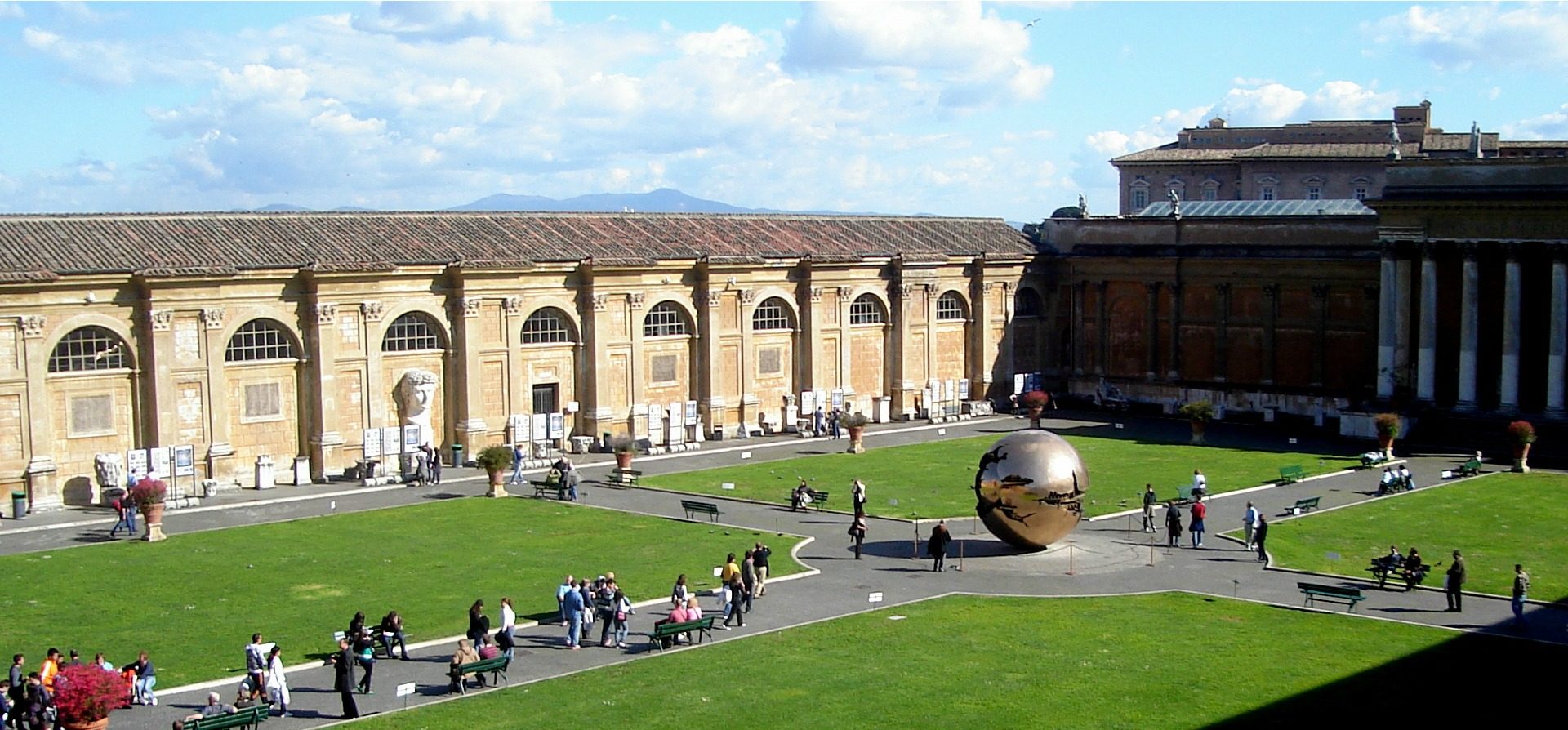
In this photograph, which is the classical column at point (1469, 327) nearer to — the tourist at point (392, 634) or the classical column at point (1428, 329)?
the classical column at point (1428, 329)

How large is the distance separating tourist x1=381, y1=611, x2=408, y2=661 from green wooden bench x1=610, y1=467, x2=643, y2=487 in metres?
23.3

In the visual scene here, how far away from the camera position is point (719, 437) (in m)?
69.3

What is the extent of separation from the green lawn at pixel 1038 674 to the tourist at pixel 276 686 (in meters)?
1.87

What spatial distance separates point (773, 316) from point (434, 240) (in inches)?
609

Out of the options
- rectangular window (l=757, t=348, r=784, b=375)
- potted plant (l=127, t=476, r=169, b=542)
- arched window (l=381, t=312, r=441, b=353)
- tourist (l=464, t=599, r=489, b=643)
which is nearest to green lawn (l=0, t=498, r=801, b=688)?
potted plant (l=127, t=476, r=169, b=542)

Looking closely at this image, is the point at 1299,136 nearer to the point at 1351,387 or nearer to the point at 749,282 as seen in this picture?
the point at 1351,387

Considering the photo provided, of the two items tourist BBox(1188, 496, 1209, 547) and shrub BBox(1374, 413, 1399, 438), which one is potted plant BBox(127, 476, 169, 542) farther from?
shrub BBox(1374, 413, 1399, 438)

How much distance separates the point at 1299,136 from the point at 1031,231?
27033mm

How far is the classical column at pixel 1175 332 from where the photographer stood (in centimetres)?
7719

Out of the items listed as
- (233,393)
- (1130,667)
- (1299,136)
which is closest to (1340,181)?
(1299,136)

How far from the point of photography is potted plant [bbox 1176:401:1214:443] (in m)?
65.4

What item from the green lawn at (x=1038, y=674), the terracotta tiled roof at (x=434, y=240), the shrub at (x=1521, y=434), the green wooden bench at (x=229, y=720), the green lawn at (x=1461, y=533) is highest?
the terracotta tiled roof at (x=434, y=240)

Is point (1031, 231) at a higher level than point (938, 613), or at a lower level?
higher

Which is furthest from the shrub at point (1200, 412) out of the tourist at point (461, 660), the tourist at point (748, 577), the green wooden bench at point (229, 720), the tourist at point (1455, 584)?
the green wooden bench at point (229, 720)
